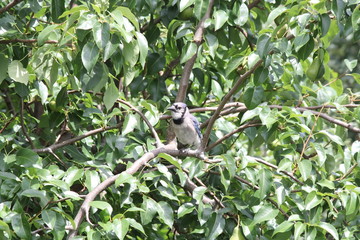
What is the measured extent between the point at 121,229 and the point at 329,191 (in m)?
1.39

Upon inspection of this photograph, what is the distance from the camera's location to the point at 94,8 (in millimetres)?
2963

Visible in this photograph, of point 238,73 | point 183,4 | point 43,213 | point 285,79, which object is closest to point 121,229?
point 43,213

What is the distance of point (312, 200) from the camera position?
3523 mm

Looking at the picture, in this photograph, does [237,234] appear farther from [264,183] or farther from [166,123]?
[166,123]

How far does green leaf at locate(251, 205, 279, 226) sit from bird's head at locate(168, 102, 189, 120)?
107 centimetres

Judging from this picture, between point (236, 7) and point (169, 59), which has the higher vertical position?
point (236, 7)

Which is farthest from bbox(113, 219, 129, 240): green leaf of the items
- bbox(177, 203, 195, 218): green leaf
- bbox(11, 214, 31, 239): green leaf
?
bbox(177, 203, 195, 218): green leaf

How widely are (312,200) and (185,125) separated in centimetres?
177

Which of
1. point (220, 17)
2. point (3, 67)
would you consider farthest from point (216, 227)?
→ point (3, 67)

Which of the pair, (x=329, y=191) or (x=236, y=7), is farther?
(x=236, y=7)

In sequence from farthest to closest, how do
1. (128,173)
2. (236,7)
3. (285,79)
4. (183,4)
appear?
(285,79), (236,7), (183,4), (128,173)

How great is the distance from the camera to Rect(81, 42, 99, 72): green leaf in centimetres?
295

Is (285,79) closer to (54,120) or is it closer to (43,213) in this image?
(54,120)

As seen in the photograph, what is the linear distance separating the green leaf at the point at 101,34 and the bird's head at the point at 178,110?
4.92ft
